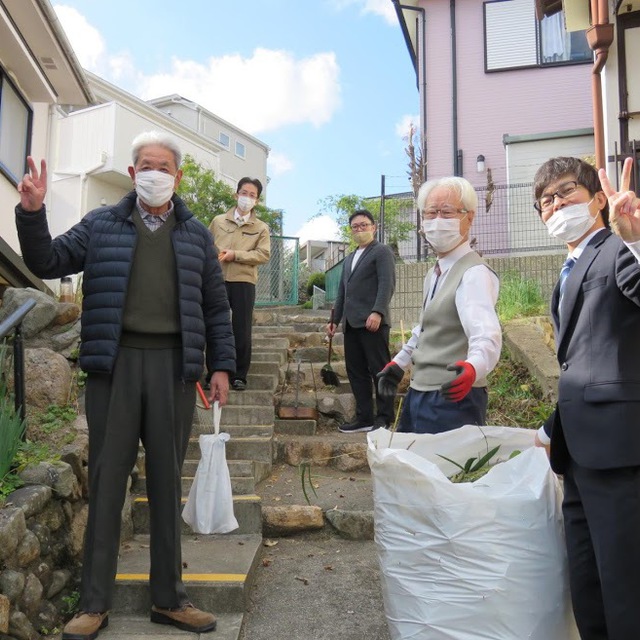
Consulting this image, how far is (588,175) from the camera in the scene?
6.40 feet

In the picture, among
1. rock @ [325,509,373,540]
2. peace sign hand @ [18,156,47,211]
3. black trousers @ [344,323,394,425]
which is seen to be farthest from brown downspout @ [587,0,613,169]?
peace sign hand @ [18,156,47,211]

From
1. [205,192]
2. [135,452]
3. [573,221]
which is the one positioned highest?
[205,192]

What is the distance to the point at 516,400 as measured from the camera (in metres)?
4.84

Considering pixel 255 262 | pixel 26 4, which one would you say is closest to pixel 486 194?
pixel 255 262

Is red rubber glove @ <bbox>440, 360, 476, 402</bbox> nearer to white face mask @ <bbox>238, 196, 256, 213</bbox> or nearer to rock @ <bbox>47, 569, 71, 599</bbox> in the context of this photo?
rock @ <bbox>47, 569, 71, 599</bbox>

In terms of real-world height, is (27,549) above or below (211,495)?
below

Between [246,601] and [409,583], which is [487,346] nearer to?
[409,583]

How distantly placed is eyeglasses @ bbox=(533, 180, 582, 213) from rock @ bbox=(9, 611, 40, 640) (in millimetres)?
2329

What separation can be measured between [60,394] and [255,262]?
184 cm

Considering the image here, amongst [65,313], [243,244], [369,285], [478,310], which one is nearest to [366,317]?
[369,285]

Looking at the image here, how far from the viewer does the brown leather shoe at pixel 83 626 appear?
225 cm

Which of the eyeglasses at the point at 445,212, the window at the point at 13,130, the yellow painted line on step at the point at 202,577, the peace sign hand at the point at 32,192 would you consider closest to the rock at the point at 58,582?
the yellow painted line on step at the point at 202,577

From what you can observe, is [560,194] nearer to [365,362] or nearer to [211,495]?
[211,495]

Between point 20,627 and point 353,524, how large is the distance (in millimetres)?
1720
